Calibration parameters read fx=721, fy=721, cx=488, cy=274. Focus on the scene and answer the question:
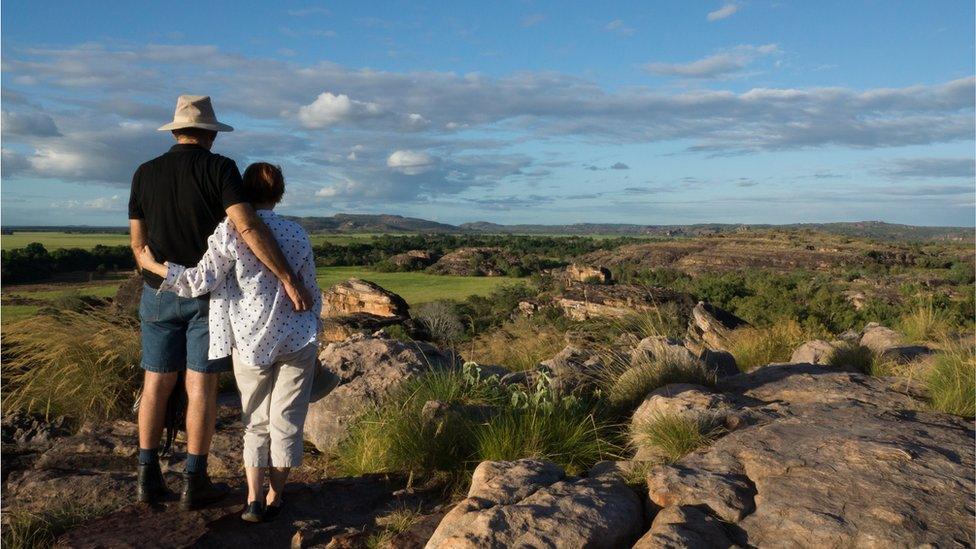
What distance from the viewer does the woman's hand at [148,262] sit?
4.06 metres

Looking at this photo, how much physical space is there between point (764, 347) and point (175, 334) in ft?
25.5

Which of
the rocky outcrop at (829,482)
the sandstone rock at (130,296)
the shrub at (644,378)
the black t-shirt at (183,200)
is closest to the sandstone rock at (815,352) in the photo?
the shrub at (644,378)

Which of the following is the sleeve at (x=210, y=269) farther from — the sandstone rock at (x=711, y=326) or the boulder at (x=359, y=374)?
the sandstone rock at (x=711, y=326)

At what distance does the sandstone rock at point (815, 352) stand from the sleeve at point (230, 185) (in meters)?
6.71

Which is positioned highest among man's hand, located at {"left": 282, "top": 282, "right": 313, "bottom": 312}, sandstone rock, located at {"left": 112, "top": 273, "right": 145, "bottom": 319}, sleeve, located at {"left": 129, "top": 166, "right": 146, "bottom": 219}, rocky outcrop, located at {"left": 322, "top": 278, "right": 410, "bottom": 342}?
sleeve, located at {"left": 129, "top": 166, "right": 146, "bottom": 219}

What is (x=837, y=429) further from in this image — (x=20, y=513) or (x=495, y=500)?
(x=20, y=513)

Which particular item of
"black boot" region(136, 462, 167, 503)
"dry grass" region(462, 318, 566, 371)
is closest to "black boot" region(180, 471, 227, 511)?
"black boot" region(136, 462, 167, 503)

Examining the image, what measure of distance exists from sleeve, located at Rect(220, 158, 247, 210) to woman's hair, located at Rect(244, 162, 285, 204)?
0.06m

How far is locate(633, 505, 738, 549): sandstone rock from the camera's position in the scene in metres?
3.19

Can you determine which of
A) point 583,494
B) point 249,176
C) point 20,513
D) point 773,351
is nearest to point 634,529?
point 583,494

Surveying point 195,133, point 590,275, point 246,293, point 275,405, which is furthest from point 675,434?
point 590,275

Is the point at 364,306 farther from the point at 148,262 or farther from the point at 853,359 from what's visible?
the point at 148,262

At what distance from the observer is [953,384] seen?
6.03 metres

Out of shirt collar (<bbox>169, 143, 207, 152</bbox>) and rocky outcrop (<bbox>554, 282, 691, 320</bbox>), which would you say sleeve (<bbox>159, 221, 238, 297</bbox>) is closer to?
shirt collar (<bbox>169, 143, 207, 152</bbox>)
